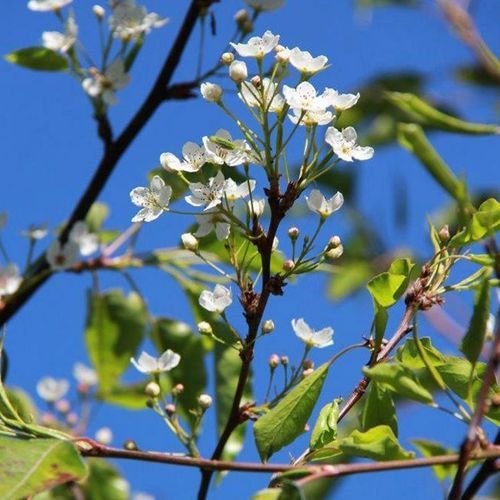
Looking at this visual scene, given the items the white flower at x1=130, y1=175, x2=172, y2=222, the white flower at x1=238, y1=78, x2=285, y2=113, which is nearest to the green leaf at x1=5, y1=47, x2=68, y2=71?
the white flower at x1=130, y1=175, x2=172, y2=222

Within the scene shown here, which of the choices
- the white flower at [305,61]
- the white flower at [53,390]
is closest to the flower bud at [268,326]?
the white flower at [305,61]

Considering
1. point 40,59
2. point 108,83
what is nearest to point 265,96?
point 108,83

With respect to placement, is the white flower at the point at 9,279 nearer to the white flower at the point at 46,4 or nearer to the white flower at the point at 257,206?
the white flower at the point at 46,4

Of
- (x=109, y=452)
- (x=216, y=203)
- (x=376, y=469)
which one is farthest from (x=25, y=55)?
(x=376, y=469)

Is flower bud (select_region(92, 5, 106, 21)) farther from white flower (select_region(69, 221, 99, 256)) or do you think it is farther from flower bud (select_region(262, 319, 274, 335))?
flower bud (select_region(262, 319, 274, 335))

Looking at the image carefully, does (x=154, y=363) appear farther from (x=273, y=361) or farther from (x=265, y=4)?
(x=265, y=4)
